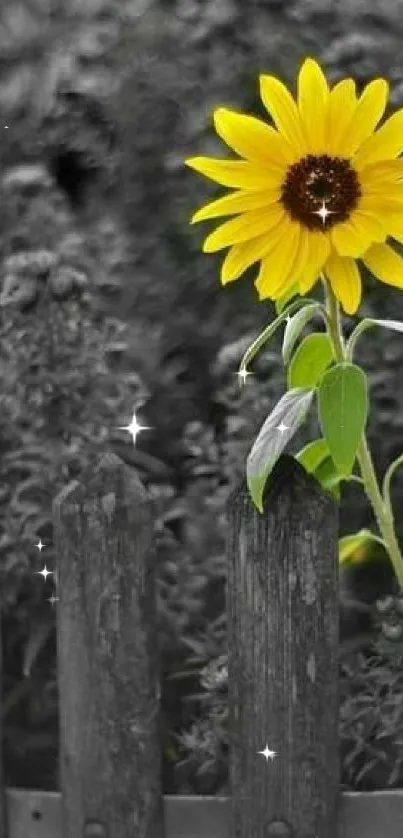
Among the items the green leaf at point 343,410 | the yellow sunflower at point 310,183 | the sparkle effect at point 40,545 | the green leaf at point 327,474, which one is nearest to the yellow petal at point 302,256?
the yellow sunflower at point 310,183

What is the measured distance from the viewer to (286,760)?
167 cm

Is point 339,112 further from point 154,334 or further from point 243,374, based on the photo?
point 154,334

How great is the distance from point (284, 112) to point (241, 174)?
62 mm

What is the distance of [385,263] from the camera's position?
1.38 metres

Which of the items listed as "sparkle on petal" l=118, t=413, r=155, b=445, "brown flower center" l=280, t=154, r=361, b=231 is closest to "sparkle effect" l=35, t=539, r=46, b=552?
"sparkle on petal" l=118, t=413, r=155, b=445

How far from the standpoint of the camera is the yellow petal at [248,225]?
4.43 ft

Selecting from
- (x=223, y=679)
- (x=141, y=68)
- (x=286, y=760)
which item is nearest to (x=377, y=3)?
(x=141, y=68)

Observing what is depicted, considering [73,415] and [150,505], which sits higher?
[73,415]

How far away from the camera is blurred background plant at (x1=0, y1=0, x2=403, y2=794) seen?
212 cm

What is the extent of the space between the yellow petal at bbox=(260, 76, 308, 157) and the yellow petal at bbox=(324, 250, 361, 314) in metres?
0.10

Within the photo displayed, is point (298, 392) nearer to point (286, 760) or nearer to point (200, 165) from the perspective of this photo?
point (200, 165)

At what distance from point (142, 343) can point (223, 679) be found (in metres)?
0.66

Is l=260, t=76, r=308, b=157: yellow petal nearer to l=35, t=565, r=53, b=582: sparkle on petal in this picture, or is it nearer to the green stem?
the green stem

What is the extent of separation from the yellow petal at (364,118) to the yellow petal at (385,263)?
0.30 feet
